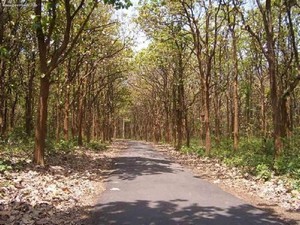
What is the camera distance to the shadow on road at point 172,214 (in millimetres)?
7766

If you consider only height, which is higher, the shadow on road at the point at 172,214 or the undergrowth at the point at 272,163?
the undergrowth at the point at 272,163

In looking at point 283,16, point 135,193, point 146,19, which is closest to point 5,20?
point 146,19

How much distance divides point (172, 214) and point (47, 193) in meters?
3.54

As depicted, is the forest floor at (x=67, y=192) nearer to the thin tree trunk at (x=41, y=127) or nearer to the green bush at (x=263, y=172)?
the green bush at (x=263, y=172)

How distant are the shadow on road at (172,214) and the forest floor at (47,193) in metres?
0.58

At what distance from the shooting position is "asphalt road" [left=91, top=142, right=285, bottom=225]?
25.9 feet

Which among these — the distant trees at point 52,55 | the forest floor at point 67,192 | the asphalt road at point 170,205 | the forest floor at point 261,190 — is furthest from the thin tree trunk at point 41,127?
the forest floor at point 261,190

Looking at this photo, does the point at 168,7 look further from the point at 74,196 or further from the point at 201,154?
the point at 74,196

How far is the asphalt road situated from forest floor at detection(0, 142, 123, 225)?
1.58 ft

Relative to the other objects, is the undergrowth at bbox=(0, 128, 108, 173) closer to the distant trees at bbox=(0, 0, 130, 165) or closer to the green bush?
the distant trees at bbox=(0, 0, 130, 165)

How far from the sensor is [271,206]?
9562 mm

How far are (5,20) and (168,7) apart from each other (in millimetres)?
10069

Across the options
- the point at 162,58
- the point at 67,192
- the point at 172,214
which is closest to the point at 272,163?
the point at 172,214

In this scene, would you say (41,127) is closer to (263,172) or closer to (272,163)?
(263,172)
